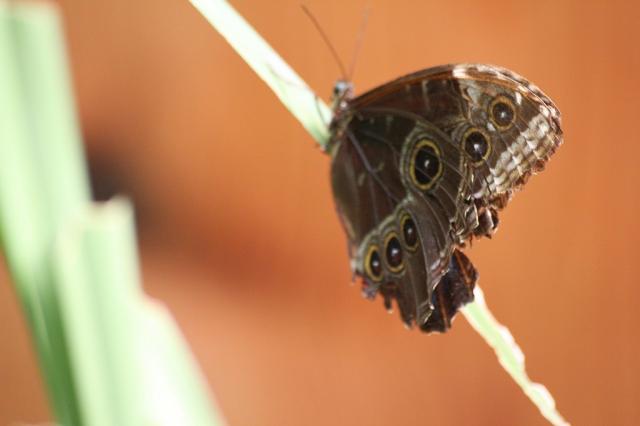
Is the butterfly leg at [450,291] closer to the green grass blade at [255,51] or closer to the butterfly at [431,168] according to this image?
the butterfly at [431,168]

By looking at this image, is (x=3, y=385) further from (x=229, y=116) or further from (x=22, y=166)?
(x=22, y=166)

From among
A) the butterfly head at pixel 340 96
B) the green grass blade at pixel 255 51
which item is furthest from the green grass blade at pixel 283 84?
the butterfly head at pixel 340 96

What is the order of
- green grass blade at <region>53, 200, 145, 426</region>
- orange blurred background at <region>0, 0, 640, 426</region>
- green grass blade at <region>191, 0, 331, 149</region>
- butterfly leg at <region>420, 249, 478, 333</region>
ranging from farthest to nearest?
orange blurred background at <region>0, 0, 640, 426</region> < butterfly leg at <region>420, 249, 478, 333</region> < green grass blade at <region>191, 0, 331, 149</region> < green grass blade at <region>53, 200, 145, 426</region>

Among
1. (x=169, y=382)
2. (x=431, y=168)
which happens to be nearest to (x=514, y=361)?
(x=169, y=382)

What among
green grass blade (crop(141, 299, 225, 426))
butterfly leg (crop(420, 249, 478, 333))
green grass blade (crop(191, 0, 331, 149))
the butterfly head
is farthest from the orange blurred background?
green grass blade (crop(141, 299, 225, 426))

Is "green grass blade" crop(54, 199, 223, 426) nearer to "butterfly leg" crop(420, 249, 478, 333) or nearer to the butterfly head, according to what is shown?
"butterfly leg" crop(420, 249, 478, 333)
